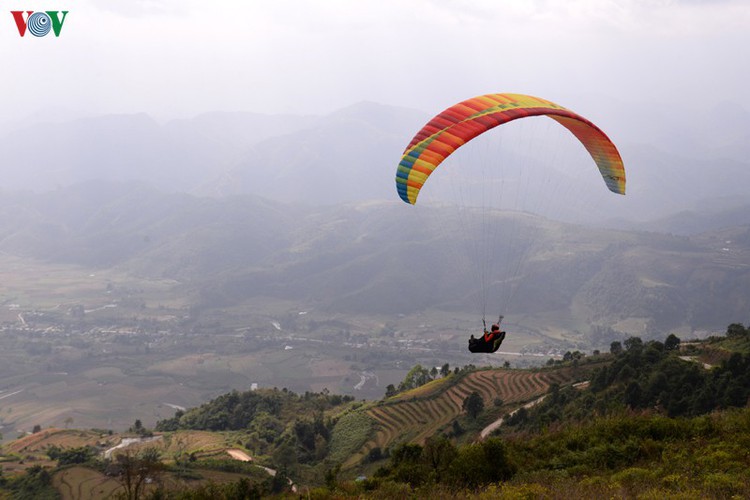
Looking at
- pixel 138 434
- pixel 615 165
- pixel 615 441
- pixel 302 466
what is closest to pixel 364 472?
pixel 302 466

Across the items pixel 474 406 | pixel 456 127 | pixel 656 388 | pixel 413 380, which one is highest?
pixel 456 127

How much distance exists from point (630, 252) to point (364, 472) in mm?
180754

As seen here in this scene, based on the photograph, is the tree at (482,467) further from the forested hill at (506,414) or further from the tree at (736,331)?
the tree at (736,331)

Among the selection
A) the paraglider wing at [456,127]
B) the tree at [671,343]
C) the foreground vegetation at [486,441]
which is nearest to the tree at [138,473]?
the foreground vegetation at [486,441]

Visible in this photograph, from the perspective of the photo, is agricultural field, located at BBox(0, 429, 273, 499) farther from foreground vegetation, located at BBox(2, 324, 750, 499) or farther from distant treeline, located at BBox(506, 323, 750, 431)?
distant treeline, located at BBox(506, 323, 750, 431)

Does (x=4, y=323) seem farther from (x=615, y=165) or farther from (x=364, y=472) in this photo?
(x=615, y=165)

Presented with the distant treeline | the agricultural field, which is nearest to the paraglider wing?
the distant treeline

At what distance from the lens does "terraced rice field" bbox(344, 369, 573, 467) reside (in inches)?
1896

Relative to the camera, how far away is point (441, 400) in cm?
5547

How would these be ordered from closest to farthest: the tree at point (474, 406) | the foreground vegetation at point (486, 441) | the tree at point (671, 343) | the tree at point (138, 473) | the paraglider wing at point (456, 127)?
the foreground vegetation at point (486, 441)
the paraglider wing at point (456, 127)
the tree at point (138, 473)
the tree at point (671, 343)
the tree at point (474, 406)

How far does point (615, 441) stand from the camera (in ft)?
70.7

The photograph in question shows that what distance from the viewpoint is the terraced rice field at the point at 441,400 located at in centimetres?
4816

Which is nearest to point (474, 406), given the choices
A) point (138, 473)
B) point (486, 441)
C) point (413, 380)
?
point (486, 441)

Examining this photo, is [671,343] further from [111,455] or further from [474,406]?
[111,455]
